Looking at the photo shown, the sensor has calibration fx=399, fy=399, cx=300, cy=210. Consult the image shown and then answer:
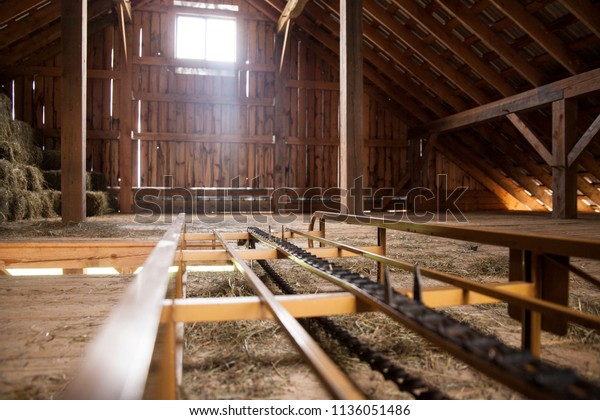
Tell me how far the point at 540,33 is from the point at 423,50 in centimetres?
205

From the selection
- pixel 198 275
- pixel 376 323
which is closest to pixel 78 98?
pixel 198 275

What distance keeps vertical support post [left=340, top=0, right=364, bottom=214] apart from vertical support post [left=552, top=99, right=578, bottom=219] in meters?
3.48

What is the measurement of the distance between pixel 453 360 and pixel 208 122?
344 inches

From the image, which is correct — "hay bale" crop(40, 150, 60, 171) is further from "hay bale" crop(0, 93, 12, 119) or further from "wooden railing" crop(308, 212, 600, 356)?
"wooden railing" crop(308, 212, 600, 356)

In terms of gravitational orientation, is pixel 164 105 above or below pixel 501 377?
above

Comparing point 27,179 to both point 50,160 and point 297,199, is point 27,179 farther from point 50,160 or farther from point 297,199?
point 297,199

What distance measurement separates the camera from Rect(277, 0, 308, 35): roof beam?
7202 millimetres

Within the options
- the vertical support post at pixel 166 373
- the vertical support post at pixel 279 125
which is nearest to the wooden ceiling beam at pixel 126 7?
the vertical support post at pixel 279 125

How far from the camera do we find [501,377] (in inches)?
27.6

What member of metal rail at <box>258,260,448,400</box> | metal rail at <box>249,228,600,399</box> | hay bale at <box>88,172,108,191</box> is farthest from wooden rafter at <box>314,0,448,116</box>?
metal rail at <box>249,228,600,399</box>

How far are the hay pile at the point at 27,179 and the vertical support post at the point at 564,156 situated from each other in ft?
25.3

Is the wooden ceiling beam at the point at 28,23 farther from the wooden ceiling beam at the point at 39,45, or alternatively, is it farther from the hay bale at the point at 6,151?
the hay bale at the point at 6,151
